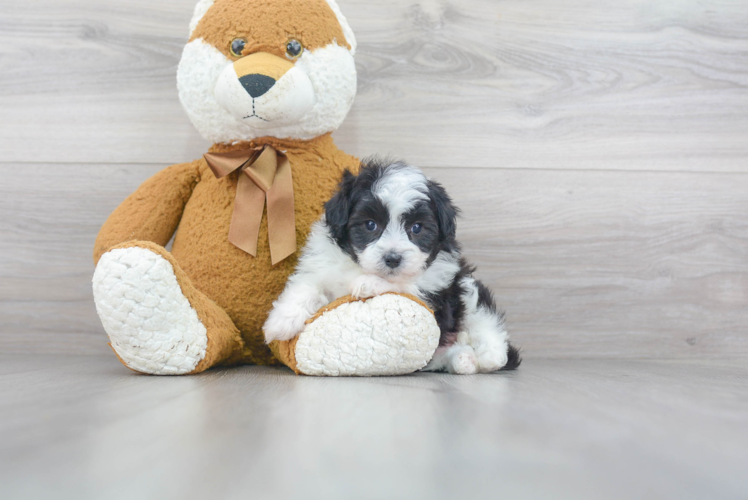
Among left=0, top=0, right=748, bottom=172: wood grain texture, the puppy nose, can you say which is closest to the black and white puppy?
the puppy nose

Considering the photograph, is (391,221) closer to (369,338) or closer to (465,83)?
(369,338)

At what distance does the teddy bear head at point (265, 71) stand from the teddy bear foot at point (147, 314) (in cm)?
39

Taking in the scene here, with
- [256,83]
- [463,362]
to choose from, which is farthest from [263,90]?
[463,362]

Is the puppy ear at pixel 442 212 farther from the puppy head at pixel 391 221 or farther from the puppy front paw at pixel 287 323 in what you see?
the puppy front paw at pixel 287 323

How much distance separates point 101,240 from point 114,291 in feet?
1.11

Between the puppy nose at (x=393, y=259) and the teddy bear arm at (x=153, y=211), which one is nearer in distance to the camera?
the puppy nose at (x=393, y=259)

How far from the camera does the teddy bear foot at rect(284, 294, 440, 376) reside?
99 cm

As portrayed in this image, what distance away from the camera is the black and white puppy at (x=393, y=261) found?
1056 mm

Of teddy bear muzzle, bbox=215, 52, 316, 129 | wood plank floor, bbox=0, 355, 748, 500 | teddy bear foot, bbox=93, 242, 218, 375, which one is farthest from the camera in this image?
teddy bear muzzle, bbox=215, 52, 316, 129

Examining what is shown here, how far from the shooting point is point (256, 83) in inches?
45.3

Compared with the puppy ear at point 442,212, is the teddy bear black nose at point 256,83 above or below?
above

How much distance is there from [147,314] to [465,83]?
3.69ft

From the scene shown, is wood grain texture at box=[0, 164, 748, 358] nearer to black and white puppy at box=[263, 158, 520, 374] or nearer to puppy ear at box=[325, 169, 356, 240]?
black and white puppy at box=[263, 158, 520, 374]

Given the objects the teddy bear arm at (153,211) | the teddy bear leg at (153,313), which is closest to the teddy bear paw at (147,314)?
the teddy bear leg at (153,313)
